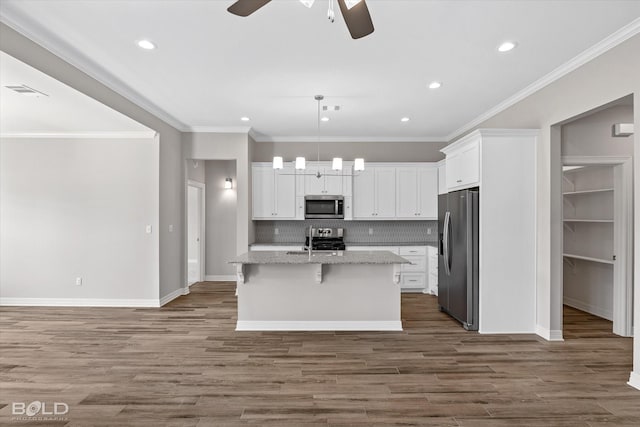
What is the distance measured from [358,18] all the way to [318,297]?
3.21m

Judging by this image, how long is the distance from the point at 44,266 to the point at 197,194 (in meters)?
2.79

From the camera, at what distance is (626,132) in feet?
13.3

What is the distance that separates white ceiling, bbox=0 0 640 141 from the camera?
268cm

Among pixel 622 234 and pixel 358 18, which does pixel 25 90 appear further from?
pixel 622 234

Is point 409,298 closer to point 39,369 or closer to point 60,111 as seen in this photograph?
point 39,369

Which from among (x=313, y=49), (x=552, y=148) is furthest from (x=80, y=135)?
(x=552, y=148)

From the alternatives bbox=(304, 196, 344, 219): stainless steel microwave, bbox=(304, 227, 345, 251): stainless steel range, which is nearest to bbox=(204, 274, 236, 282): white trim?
bbox=(304, 227, 345, 251): stainless steel range

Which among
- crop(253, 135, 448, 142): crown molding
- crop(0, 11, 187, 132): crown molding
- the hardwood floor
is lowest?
the hardwood floor

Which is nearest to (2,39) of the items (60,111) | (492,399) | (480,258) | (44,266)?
(60,111)

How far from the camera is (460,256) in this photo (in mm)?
4547

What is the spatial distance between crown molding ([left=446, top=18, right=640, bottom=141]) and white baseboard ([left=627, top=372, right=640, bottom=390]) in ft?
8.85

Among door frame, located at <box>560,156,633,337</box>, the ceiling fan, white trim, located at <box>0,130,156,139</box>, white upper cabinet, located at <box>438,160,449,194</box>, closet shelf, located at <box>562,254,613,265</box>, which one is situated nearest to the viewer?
the ceiling fan

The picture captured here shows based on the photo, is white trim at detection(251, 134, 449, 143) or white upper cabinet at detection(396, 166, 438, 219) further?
white trim at detection(251, 134, 449, 143)

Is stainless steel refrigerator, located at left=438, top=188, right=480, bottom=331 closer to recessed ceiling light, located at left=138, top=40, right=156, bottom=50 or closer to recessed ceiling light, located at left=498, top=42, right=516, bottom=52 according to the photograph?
recessed ceiling light, located at left=498, top=42, right=516, bottom=52
